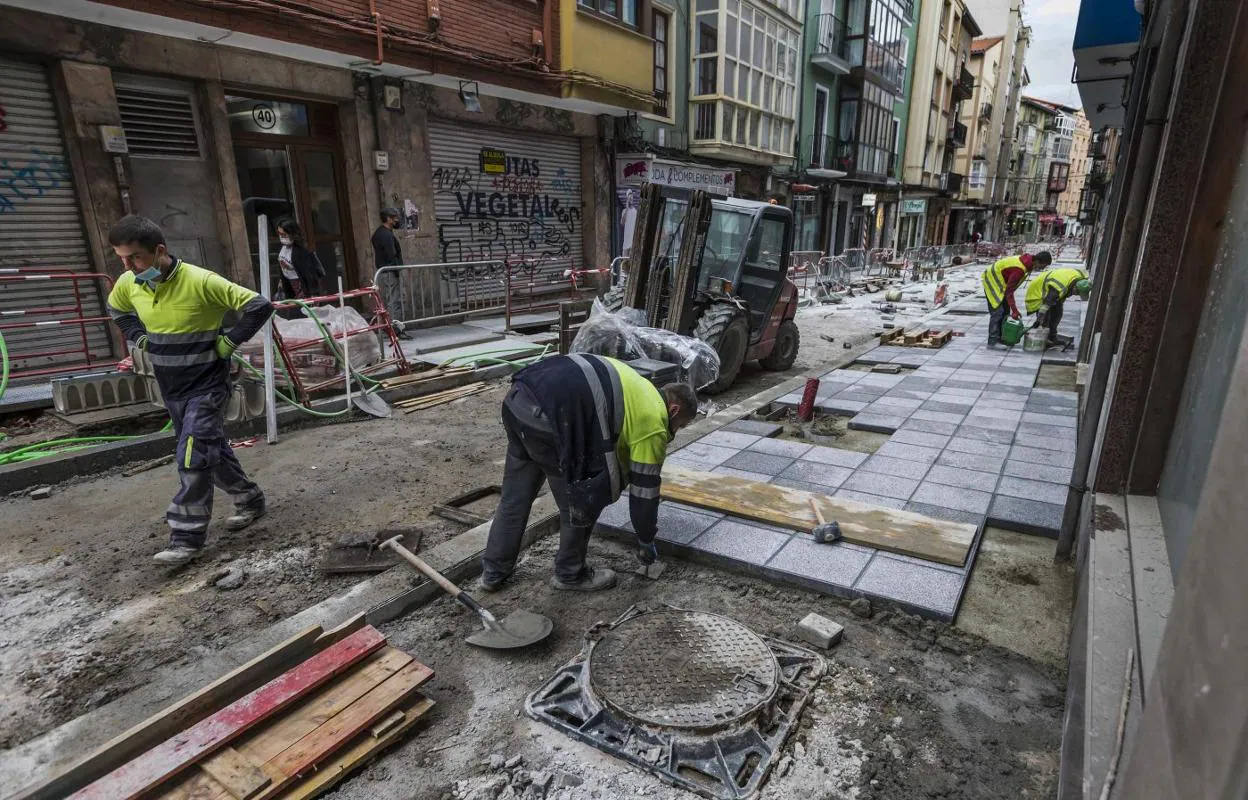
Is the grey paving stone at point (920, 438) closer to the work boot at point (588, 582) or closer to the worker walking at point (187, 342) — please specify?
the work boot at point (588, 582)

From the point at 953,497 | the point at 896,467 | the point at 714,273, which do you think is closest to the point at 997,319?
the point at 714,273

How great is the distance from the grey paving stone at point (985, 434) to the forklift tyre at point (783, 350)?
127 inches

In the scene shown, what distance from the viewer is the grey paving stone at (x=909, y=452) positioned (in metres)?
5.24

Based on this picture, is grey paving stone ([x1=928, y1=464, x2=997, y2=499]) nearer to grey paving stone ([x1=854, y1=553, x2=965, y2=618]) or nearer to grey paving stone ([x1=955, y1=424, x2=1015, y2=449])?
grey paving stone ([x1=955, y1=424, x2=1015, y2=449])

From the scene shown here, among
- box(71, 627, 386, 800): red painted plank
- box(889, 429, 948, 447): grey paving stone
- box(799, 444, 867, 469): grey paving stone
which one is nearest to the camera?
box(71, 627, 386, 800): red painted plank

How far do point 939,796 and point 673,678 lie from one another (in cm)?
104

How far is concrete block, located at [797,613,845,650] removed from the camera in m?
3.02

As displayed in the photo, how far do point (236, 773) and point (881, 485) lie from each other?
13.5ft

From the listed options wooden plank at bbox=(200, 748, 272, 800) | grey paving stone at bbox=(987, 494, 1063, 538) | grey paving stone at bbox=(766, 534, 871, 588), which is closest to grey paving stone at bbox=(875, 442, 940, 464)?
grey paving stone at bbox=(987, 494, 1063, 538)

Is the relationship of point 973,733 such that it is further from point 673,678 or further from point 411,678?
point 411,678

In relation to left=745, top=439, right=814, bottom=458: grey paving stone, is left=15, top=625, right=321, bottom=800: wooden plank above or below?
above

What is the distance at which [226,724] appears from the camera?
2346mm

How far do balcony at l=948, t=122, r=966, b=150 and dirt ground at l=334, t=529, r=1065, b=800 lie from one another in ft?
146

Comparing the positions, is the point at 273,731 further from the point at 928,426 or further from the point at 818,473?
the point at 928,426
